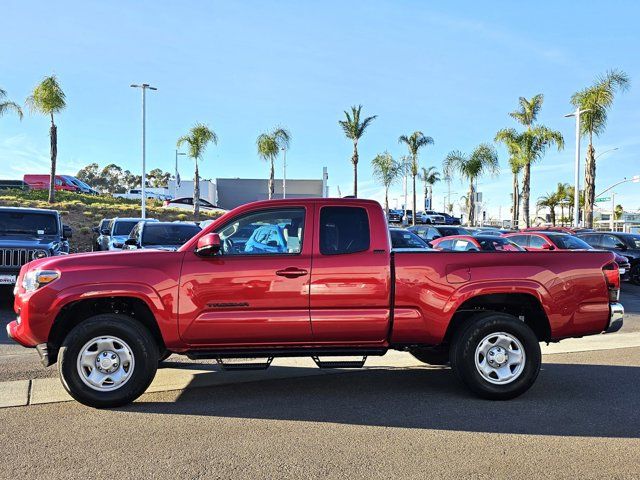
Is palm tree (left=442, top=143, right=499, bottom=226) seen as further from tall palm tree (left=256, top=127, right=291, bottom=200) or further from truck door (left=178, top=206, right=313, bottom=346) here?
truck door (left=178, top=206, right=313, bottom=346)

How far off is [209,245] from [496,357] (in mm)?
2968

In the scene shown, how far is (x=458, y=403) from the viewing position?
549 centimetres

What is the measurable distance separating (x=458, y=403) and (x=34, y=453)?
3677mm

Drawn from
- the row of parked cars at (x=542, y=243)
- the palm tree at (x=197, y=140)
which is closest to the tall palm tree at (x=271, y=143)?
the palm tree at (x=197, y=140)

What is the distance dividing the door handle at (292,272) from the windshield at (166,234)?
7218 millimetres

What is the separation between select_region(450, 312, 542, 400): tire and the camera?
5535 millimetres

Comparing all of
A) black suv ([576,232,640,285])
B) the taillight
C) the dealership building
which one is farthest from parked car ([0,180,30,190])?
the taillight

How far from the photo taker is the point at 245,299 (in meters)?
5.27

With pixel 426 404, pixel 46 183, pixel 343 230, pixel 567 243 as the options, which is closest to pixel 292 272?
pixel 343 230

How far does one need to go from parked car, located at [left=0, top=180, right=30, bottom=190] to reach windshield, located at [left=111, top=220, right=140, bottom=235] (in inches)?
1199

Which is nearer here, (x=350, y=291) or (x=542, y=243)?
(x=350, y=291)

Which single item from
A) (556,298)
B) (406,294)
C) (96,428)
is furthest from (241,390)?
(556,298)

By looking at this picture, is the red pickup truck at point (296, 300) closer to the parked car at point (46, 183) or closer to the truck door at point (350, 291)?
the truck door at point (350, 291)

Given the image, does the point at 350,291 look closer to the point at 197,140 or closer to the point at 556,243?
the point at 556,243
